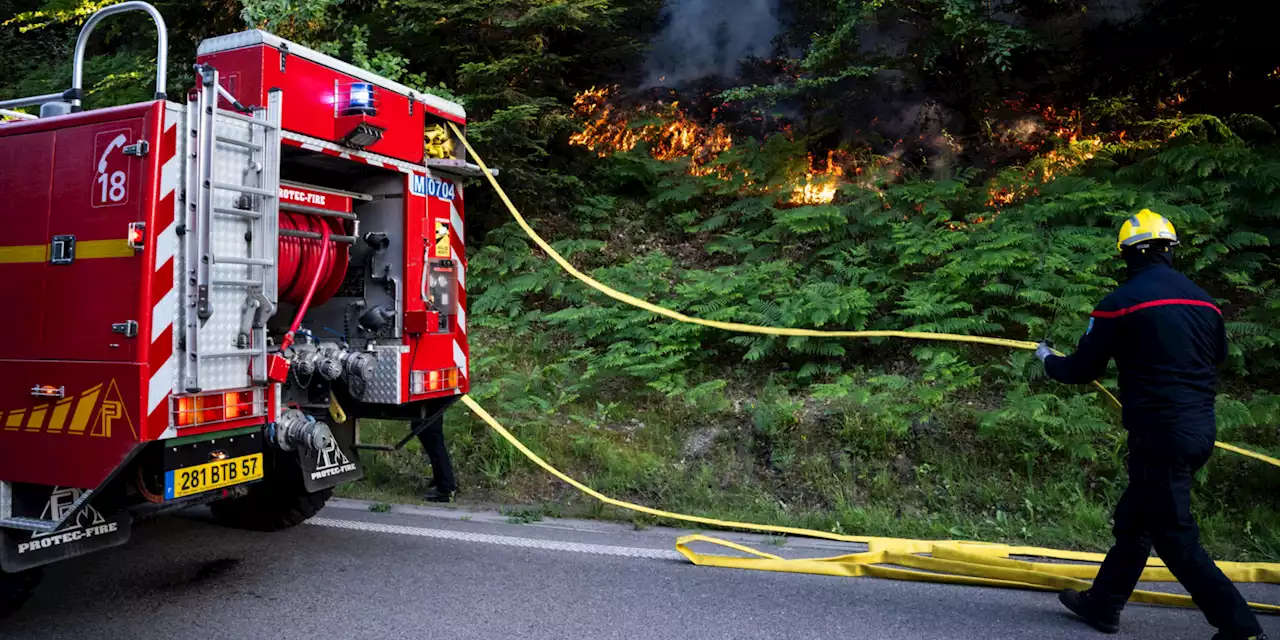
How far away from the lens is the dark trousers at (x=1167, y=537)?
140 inches

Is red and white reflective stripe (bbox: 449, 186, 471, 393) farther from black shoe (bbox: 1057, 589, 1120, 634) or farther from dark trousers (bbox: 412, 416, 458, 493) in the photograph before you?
black shoe (bbox: 1057, 589, 1120, 634)

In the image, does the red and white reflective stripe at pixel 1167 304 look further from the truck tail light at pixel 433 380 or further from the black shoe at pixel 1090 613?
the truck tail light at pixel 433 380

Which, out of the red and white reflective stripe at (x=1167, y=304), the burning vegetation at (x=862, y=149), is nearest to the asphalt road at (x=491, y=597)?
the red and white reflective stripe at (x=1167, y=304)

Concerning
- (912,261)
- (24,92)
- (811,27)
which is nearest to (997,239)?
(912,261)

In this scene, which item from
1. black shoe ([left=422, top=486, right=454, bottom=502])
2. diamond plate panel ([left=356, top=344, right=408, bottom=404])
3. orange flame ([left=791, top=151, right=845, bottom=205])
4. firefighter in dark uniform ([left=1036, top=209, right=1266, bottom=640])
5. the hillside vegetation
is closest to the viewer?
firefighter in dark uniform ([left=1036, top=209, right=1266, bottom=640])

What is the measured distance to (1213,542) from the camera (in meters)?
5.08

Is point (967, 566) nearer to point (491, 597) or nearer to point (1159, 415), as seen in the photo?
point (1159, 415)

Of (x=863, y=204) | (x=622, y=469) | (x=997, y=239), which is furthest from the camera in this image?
(x=863, y=204)

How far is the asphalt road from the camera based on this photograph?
385cm

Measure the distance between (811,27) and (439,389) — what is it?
8.62 meters

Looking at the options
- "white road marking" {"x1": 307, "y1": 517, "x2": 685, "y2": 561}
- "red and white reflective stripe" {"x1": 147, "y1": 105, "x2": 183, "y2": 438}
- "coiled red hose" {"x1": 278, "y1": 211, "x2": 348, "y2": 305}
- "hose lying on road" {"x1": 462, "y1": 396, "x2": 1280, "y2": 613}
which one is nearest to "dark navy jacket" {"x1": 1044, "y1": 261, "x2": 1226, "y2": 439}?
"hose lying on road" {"x1": 462, "y1": 396, "x2": 1280, "y2": 613}

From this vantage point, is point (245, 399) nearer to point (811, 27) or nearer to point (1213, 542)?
point (1213, 542)

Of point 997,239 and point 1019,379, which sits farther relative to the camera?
point 997,239

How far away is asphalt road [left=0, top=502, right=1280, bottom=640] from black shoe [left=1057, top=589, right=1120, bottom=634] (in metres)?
0.06
